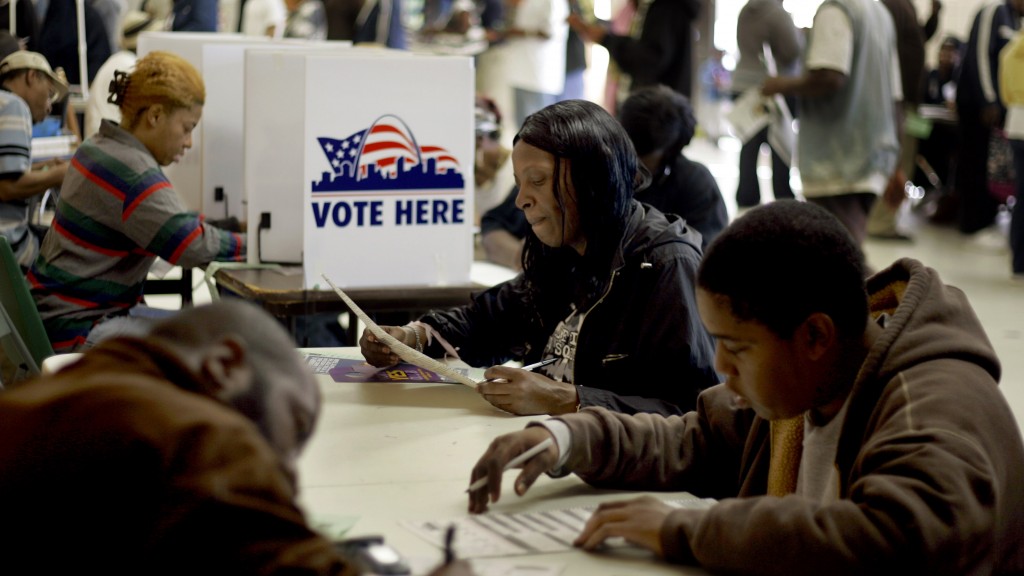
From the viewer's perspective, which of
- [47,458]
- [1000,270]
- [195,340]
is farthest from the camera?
[1000,270]

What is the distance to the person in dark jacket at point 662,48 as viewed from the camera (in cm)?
682

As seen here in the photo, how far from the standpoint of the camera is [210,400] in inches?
41.2

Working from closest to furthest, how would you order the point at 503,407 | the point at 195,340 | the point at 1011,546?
the point at 195,340 → the point at 1011,546 → the point at 503,407

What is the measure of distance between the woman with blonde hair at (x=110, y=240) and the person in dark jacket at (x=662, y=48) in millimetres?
3710

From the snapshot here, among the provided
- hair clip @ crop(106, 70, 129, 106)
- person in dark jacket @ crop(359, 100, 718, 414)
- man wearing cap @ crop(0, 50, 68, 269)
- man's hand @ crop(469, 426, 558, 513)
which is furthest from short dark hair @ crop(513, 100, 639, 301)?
man wearing cap @ crop(0, 50, 68, 269)

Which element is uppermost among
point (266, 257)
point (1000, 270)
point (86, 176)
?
point (86, 176)

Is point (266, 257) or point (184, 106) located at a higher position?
point (184, 106)

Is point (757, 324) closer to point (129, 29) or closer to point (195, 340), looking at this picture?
point (195, 340)

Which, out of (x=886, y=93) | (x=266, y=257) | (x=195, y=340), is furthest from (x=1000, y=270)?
(x=195, y=340)

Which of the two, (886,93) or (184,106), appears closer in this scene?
(184,106)

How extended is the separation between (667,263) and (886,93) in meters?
3.83

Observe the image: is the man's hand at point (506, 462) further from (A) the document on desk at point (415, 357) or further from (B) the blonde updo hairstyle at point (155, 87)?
(B) the blonde updo hairstyle at point (155, 87)

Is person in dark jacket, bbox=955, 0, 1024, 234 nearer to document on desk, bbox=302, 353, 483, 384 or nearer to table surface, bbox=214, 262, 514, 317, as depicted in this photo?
table surface, bbox=214, 262, 514, 317

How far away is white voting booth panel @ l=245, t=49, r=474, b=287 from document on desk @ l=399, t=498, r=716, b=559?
1.74m
